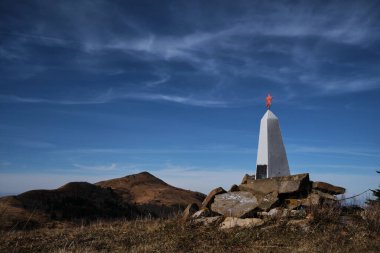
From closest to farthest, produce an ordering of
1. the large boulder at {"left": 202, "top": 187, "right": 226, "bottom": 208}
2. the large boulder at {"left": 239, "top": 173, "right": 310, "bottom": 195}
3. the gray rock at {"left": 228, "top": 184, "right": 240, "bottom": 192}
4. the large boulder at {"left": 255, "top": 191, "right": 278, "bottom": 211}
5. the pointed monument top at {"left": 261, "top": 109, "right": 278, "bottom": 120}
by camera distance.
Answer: the large boulder at {"left": 255, "top": 191, "right": 278, "bottom": 211} < the large boulder at {"left": 239, "top": 173, "right": 310, "bottom": 195} < the large boulder at {"left": 202, "top": 187, "right": 226, "bottom": 208} < the gray rock at {"left": 228, "top": 184, "right": 240, "bottom": 192} < the pointed monument top at {"left": 261, "top": 109, "right": 278, "bottom": 120}

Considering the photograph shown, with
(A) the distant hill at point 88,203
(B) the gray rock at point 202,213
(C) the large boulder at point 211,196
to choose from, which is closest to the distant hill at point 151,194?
(A) the distant hill at point 88,203

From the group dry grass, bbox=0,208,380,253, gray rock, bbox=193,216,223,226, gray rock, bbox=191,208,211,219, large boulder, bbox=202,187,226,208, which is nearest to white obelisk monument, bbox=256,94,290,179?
large boulder, bbox=202,187,226,208

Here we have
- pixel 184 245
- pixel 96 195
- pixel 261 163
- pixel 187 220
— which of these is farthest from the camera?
pixel 96 195

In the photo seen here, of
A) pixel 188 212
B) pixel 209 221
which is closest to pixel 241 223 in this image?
pixel 209 221

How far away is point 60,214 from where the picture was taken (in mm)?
18109

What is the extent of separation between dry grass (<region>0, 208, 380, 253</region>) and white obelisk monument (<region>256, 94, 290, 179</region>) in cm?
361

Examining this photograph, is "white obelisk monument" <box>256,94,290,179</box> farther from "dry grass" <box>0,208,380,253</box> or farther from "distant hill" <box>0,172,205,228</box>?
"distant hill" <box>0,172,205,228</box>

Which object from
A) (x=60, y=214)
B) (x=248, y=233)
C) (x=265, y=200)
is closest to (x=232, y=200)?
(x=265, y=200)

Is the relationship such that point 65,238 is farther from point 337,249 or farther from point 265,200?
point 337,249

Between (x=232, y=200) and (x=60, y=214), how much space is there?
1071 cm

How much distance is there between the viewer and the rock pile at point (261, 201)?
912cm

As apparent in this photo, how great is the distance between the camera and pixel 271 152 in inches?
504

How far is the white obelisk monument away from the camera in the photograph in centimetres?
1277

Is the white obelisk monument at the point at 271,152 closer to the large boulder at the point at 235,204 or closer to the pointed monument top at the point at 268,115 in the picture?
the pointed monument top at the point at 268,115
